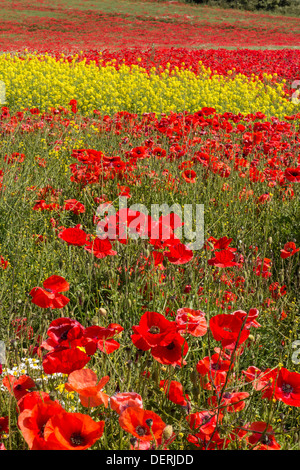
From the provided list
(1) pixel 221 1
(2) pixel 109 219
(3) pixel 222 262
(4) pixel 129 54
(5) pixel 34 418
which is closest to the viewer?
(5) pixel 34 418

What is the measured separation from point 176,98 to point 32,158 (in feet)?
15.3

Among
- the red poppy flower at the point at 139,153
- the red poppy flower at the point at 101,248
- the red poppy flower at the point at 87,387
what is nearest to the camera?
the red poppy flower at the point at 87,387

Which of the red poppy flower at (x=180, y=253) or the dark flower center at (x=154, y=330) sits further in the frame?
the red poppy flower at (x=180, y=253)

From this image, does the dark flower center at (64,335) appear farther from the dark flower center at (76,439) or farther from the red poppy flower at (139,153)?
the red poppy flower at (139,153)

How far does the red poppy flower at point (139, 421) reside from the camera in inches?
35.9

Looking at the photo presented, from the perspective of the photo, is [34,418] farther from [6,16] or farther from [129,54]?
[6,16]

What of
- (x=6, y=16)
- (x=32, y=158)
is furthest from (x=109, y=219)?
(x=6, y=16)

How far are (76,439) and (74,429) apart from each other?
0.02 metres

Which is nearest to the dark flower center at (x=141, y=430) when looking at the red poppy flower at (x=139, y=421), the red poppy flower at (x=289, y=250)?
the red poppy flower at (x=139, y=421)

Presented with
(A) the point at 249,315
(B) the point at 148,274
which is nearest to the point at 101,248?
(B) the point at 148,274

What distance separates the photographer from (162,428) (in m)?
0.97

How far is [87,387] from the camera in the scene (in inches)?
38.6

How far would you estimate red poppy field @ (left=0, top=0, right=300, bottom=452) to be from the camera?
3.56 ft

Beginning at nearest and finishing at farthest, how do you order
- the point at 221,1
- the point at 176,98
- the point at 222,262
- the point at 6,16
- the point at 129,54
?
the point at 222,262 < the point at 176,98 < the point at 129,54 < the point at 6,16 < the point at 221,1
